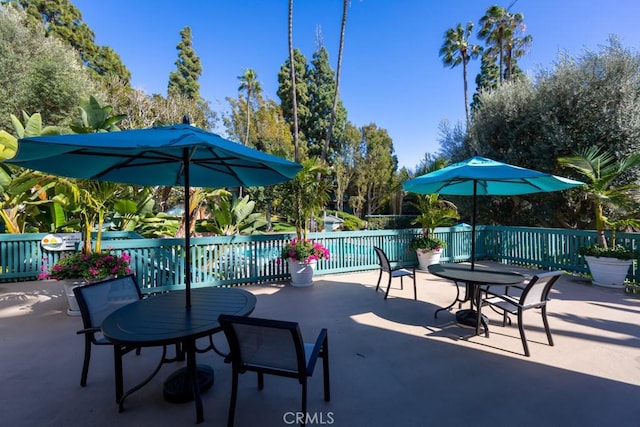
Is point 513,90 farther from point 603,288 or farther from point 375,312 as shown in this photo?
point 375,312

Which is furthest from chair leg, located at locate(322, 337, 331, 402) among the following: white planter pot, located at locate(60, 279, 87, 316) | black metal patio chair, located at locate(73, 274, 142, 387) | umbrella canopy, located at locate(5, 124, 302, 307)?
white planter pot, located at locate(60, 279, 87, 316)

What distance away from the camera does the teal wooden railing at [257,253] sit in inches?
217

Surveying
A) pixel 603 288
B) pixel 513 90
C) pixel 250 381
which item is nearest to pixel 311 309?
pixel 250 381

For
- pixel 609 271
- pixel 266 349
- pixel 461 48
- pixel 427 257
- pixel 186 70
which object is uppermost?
pixel 186 70

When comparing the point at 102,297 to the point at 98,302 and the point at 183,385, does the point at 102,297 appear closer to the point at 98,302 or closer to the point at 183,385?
the point at 98,302

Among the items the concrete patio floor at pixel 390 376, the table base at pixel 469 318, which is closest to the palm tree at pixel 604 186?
the concrete patio floor at pixel 390 376

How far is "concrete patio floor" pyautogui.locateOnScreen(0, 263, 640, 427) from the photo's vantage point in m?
2.24

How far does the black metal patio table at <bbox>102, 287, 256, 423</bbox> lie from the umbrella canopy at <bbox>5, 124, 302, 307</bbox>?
0.78 ft

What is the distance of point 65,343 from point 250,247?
127 inches

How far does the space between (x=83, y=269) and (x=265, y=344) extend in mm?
3815

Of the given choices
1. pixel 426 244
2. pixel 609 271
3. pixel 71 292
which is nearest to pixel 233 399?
Result: pixel 71 292

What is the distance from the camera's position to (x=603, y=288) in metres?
5.91

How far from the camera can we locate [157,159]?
2971 millimetres

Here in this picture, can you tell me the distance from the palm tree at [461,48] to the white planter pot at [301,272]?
16920 millimetres
